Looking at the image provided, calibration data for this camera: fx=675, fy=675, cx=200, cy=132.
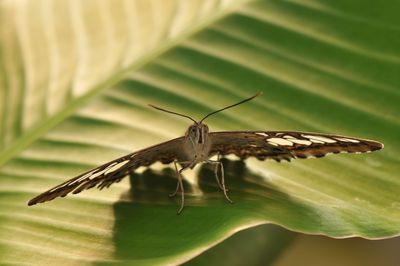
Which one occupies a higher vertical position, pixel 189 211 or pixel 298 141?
pixel 298 141

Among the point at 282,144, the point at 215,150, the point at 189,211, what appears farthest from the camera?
the point at 215,150

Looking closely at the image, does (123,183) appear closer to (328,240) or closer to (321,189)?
(321,189)

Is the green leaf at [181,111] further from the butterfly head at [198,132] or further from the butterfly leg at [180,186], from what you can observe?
the butterfly head at [198,132]

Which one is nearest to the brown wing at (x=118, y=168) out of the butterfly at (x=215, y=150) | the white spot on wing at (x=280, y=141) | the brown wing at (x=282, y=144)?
the butterfly at (x=215, y=150)

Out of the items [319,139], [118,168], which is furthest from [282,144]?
[118,168]

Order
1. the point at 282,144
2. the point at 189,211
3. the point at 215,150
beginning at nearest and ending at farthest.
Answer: the point at 189,211, the point at 282,144, the point at 215,150

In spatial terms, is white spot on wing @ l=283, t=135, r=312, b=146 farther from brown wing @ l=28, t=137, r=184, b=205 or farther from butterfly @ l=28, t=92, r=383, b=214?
brown wing @ l=28, t=137, r=184, b=205

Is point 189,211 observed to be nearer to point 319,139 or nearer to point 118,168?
point 118,168
